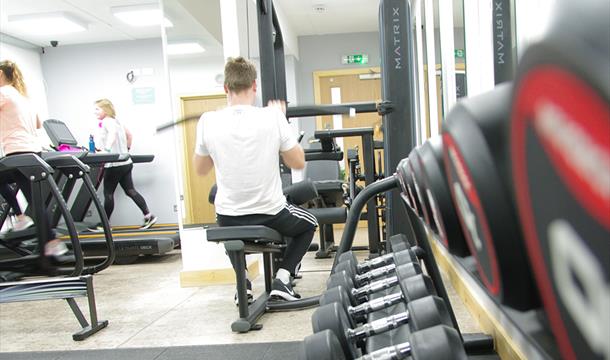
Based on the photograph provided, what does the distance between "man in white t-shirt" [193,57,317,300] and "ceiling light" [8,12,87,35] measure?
4.34 meters

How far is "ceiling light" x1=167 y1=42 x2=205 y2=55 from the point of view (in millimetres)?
4129

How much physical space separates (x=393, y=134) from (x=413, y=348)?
1172mm

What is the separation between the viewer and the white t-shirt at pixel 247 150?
259 cm

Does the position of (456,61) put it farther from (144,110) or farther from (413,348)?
(144,110)

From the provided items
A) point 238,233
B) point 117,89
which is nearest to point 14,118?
point 238,233

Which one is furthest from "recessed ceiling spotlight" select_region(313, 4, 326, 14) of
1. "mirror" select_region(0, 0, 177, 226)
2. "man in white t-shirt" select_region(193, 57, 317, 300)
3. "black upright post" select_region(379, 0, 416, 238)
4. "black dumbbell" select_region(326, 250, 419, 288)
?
"black dumbbell" select_region(326, 250, 419, 288)

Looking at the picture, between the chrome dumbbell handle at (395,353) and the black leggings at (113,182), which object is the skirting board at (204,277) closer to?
the black leggings at (113,182)

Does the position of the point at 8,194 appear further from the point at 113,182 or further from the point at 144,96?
the point at 144,96

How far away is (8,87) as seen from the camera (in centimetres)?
338

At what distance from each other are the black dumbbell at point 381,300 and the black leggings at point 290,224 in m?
1.51

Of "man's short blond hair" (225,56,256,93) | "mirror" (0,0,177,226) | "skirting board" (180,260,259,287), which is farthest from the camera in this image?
"mirror" (0,0,177,226)

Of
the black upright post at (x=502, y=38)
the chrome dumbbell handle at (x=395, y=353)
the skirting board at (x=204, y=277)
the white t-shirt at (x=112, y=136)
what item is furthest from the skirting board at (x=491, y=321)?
the white t-shirt at (x=112, y=136)

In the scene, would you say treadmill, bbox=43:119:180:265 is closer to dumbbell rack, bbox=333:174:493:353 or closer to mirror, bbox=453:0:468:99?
mirror, bbox=453:0:468:99

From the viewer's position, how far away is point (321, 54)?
7.65 m
